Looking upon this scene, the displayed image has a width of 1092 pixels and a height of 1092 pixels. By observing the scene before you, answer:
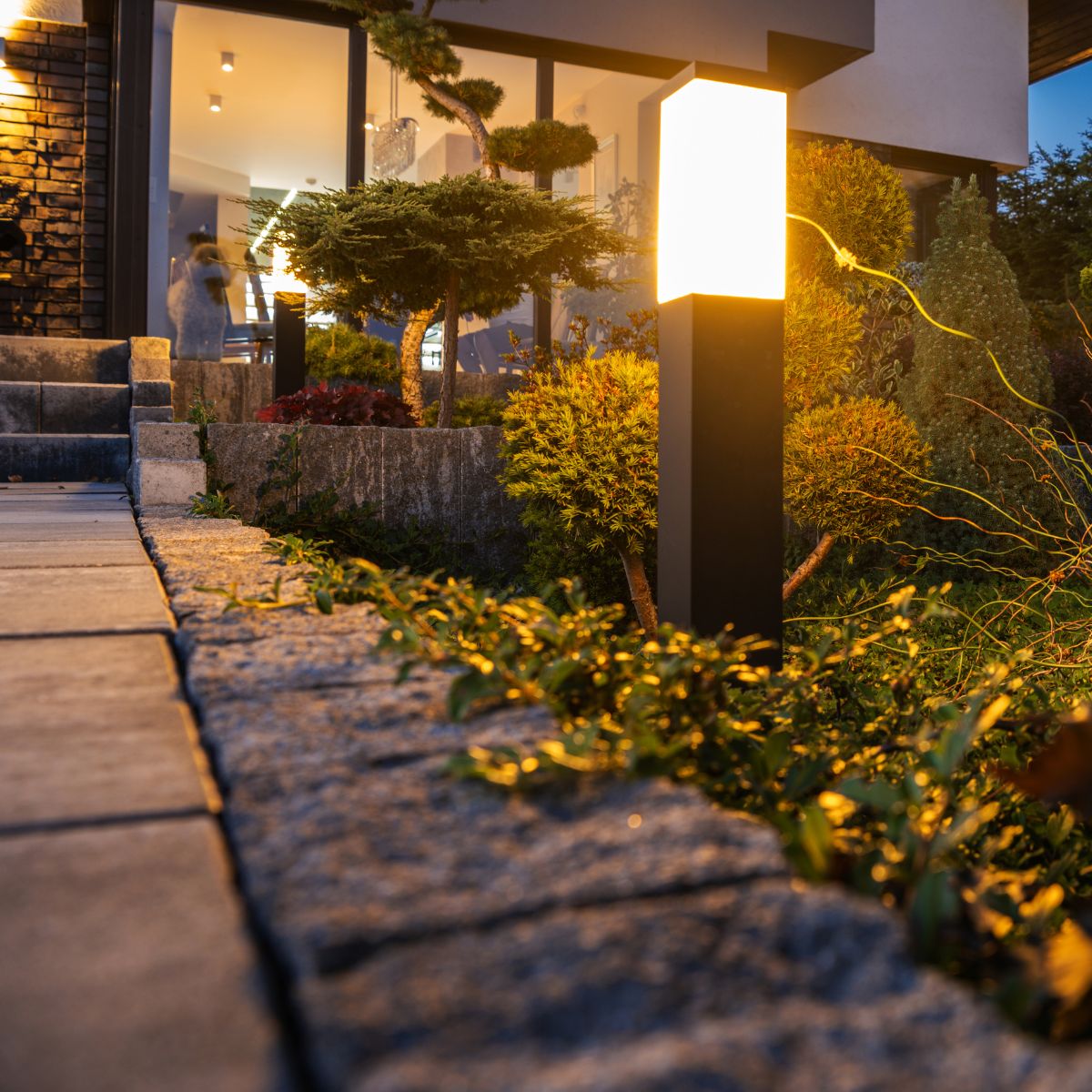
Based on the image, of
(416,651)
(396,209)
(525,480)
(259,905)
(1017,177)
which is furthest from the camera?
(1017,177)

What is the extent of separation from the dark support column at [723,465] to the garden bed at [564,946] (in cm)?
156

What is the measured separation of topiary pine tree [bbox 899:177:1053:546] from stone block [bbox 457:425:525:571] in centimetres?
313

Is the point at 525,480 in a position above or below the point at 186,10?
below

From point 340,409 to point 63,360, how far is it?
228cm

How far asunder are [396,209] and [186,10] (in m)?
4.66

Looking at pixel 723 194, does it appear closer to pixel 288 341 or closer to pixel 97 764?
pixel 97 764

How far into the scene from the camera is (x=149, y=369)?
19.9ft

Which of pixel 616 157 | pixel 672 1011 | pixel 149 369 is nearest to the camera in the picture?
pixel 672 1011

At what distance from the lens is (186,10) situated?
337 inches

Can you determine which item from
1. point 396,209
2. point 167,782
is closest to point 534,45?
point 396,209

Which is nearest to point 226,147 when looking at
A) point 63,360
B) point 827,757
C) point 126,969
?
point 63,360

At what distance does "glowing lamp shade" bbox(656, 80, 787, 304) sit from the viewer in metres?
2.59

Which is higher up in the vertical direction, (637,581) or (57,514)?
(57,514)

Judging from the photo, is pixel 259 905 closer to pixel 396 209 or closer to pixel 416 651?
pixel 416 651
